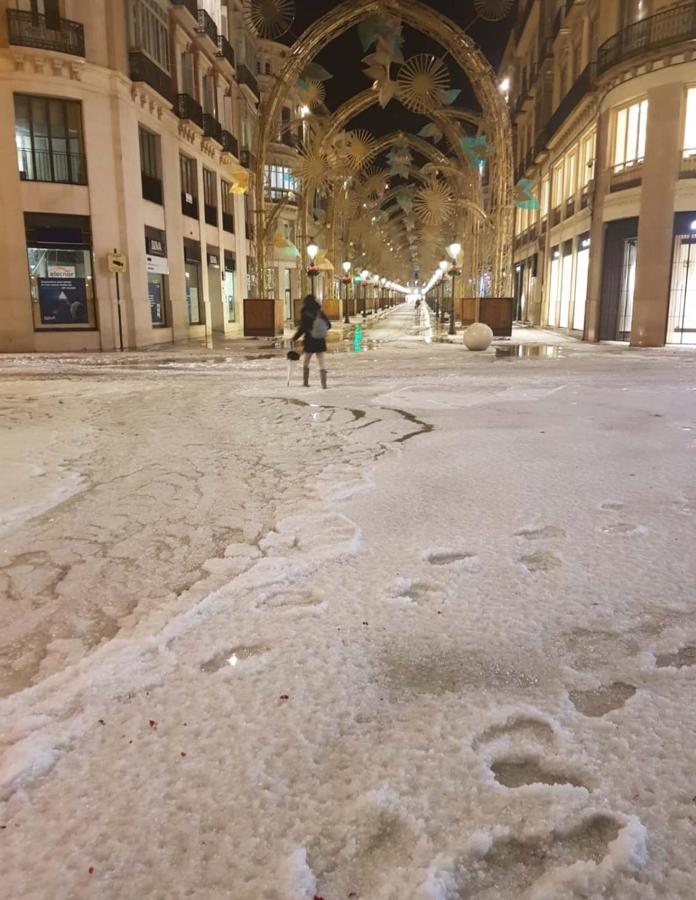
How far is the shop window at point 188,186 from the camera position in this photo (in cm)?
2846

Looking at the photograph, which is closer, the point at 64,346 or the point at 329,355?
the point at 329,355

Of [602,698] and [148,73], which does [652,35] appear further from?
[602,698]

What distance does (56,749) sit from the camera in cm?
243

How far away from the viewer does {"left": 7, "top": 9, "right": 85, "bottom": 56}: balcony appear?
66.8ft

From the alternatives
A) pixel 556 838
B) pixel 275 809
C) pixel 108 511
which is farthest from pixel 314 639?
pixel 108 511

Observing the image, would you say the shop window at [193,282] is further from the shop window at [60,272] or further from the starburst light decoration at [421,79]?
the starburst light decoration at [421,79]

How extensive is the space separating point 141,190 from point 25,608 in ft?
Answer: 76.5

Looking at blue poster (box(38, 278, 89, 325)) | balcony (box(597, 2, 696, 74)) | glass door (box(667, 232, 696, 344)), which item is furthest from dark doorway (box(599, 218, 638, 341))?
blue poster (box(38, 278, 89, 325))

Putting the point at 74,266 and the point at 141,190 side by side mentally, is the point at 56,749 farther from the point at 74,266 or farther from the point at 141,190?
the point at 141,190

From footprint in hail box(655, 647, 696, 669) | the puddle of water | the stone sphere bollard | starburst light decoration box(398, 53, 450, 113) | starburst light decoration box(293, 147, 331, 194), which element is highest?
starburst light decoration box(398, 53, 450, 113)

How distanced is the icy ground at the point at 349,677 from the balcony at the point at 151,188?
20.8 m

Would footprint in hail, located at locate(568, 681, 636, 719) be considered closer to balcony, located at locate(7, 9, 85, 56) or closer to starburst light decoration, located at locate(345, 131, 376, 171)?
balcony, located at locate(7, 9, 85, 56)

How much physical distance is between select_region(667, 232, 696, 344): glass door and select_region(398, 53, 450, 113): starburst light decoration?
9266mm

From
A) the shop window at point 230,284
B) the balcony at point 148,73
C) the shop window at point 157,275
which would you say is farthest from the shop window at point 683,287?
the shop window at point 230,284
